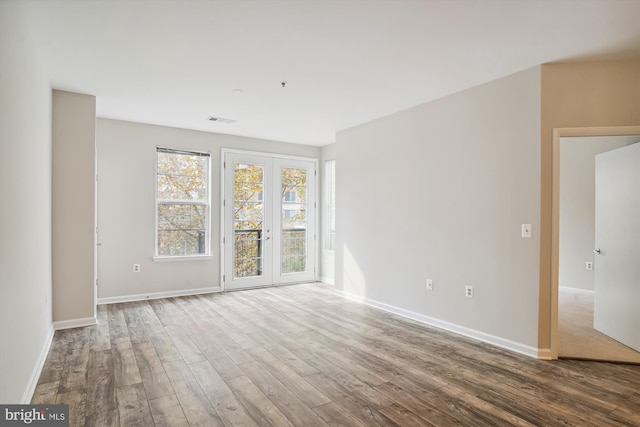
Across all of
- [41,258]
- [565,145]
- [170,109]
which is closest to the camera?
[41,258]

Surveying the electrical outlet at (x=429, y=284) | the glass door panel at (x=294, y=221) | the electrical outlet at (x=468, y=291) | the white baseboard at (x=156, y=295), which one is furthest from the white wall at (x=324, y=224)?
the electrical outlet at (x=468, y=291)

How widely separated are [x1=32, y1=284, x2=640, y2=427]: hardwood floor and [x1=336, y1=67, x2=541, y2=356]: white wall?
1.32 ft

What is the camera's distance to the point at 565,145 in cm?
606

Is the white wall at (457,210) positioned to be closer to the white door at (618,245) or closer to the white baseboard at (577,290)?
the white door at (618,245)

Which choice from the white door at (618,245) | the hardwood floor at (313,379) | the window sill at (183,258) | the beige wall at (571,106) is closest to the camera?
the hardwood floor at (313,379)

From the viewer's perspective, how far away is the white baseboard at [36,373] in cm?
233

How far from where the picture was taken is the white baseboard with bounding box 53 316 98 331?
3898mm

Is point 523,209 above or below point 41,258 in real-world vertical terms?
above

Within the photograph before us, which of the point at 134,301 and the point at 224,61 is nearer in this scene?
the point at 224,61

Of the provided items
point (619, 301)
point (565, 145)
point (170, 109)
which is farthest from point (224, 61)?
point (565, 145)

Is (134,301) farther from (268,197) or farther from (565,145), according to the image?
(565,145)

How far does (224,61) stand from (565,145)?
582 cm

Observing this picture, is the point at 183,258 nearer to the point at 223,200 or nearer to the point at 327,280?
the point at 223,200

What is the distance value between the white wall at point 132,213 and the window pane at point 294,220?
1.53 metres
